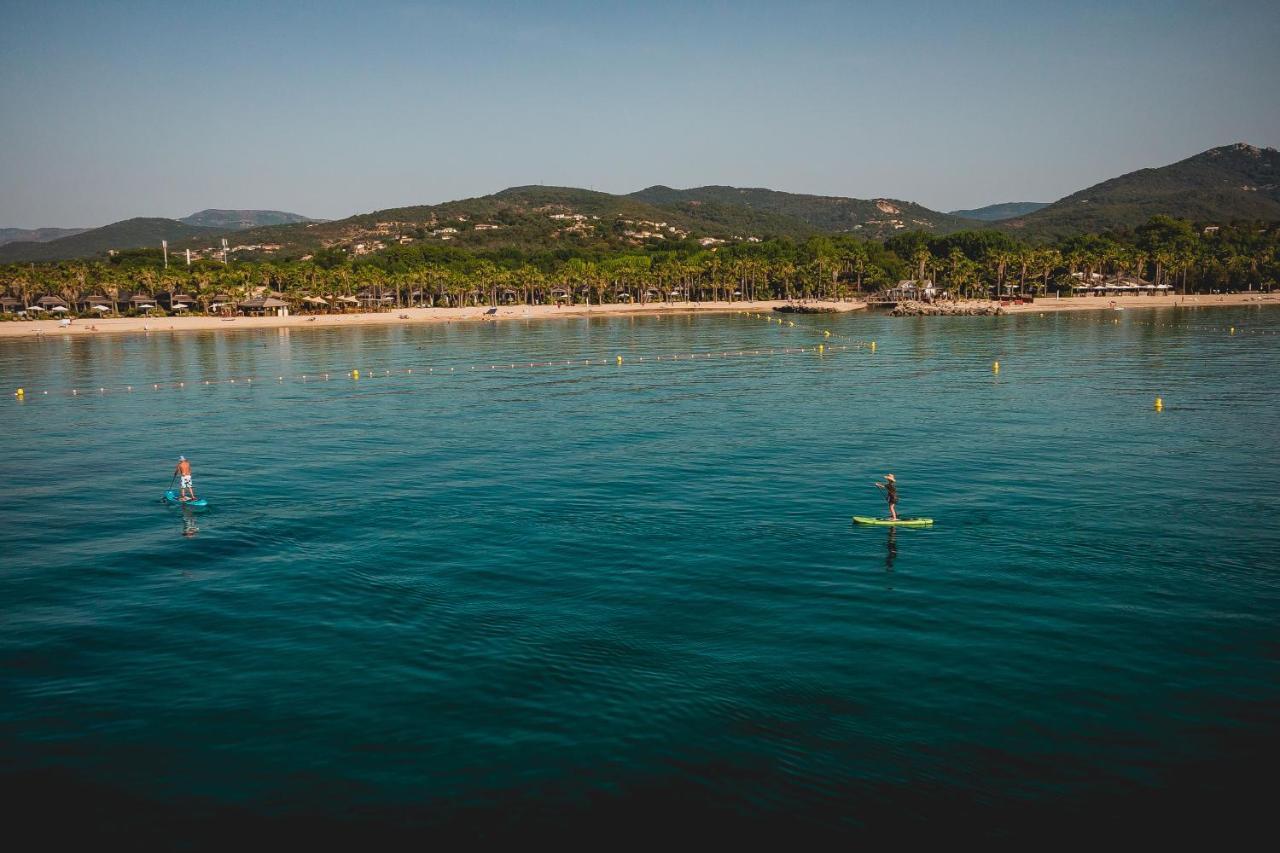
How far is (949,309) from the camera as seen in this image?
183000 millimetres

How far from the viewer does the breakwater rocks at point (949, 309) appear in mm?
181375

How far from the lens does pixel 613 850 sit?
49.3 feet

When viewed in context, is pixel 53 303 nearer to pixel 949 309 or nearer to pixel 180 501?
pixel 180 501

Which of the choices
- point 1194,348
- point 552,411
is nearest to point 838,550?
point 552,411

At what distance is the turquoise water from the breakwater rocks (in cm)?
13147

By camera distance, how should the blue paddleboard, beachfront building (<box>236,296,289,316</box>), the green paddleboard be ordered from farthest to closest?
beachfront building (<box>236,296,289,316</box>)
the blue paddleboard
the green paddleboard

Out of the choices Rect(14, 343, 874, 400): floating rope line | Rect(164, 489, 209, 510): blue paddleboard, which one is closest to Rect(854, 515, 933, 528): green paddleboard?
Rect(164, 489, 209, 510): blue paddleboard

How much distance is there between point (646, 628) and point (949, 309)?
175m

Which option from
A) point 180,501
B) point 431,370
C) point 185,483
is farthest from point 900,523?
point 431,370

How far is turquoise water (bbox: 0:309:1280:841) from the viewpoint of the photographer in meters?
16.6

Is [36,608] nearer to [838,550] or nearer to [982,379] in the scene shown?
[838,550]

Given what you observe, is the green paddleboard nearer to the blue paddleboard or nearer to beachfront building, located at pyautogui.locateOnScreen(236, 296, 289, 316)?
the blue paddleboard

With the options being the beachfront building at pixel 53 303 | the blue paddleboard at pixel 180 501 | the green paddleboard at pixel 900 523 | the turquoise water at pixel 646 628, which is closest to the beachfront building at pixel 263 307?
the beachfront building at pixel 53 303

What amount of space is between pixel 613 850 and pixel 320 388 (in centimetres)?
6937
